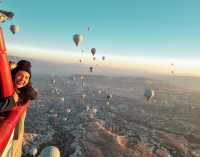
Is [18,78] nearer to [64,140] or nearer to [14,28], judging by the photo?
[14,28]

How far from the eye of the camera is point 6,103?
13.7 feet

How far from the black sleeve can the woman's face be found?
1.33 meters

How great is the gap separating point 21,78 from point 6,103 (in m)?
1.54

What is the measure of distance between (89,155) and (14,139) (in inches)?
4786

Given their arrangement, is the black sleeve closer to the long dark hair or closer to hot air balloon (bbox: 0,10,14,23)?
hot air balloon (bbox: 0,10,14,23)

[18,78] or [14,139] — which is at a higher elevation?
[18,78]

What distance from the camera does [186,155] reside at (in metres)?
154

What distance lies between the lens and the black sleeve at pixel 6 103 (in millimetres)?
4089

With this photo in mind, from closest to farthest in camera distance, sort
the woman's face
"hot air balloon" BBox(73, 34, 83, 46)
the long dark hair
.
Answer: the woman's face → the long dark hair → "hot air balloon" BBox(73, 34, 83, 46)

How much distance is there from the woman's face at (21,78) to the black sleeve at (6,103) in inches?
52.5

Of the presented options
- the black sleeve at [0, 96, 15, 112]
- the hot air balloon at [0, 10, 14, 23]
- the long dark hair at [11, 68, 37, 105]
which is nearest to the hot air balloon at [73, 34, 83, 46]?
the long dark hair at [11, 68, 37, 105]

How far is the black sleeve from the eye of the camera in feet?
13.4

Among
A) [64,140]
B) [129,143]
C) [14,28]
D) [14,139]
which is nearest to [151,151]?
[129,143]

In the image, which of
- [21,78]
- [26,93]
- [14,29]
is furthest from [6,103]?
[14,29]
